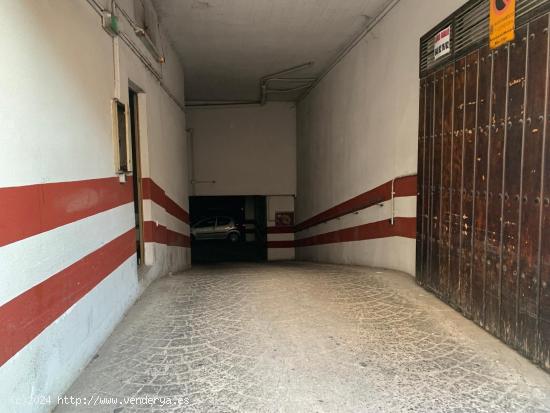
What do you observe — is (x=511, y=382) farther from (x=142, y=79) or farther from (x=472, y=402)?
(x=142, y=79)

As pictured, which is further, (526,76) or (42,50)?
(526,76)

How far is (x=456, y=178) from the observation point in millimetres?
3178

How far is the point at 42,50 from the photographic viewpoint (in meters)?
2.02

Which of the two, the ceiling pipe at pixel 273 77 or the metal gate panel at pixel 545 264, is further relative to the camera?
the ceiling pipe at pixel 273 77

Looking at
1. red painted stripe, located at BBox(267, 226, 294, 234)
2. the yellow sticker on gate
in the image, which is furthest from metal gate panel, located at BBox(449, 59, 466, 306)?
red painted stripe, located at BBox(267, 226, 294, 234)

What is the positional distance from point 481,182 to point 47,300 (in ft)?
8.75

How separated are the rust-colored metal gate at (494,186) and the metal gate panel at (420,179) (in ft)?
0.27

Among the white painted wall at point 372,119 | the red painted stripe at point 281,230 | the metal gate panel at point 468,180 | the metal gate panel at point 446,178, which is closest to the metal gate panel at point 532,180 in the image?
the metal gate panel at point 468,180

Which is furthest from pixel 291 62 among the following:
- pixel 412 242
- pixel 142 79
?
pixel 412 242

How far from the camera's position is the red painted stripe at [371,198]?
427 cm

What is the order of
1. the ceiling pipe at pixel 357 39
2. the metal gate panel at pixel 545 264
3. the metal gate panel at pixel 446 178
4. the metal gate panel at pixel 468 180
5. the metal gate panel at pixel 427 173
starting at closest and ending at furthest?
the metal gate panel at pixel 545 264 < the metal gate panel at pixel 468 180 < the metal gate panel at pixel 446 178 < the metal gate panel at pixel 427 173 < the ceiling pipe at pixel 357 39

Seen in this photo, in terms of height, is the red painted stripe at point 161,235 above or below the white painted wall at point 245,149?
below

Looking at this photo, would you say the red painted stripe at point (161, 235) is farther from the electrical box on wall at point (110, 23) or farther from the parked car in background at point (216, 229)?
the parked car in background at point (216, 229)

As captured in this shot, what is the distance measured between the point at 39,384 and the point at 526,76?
115 inches
